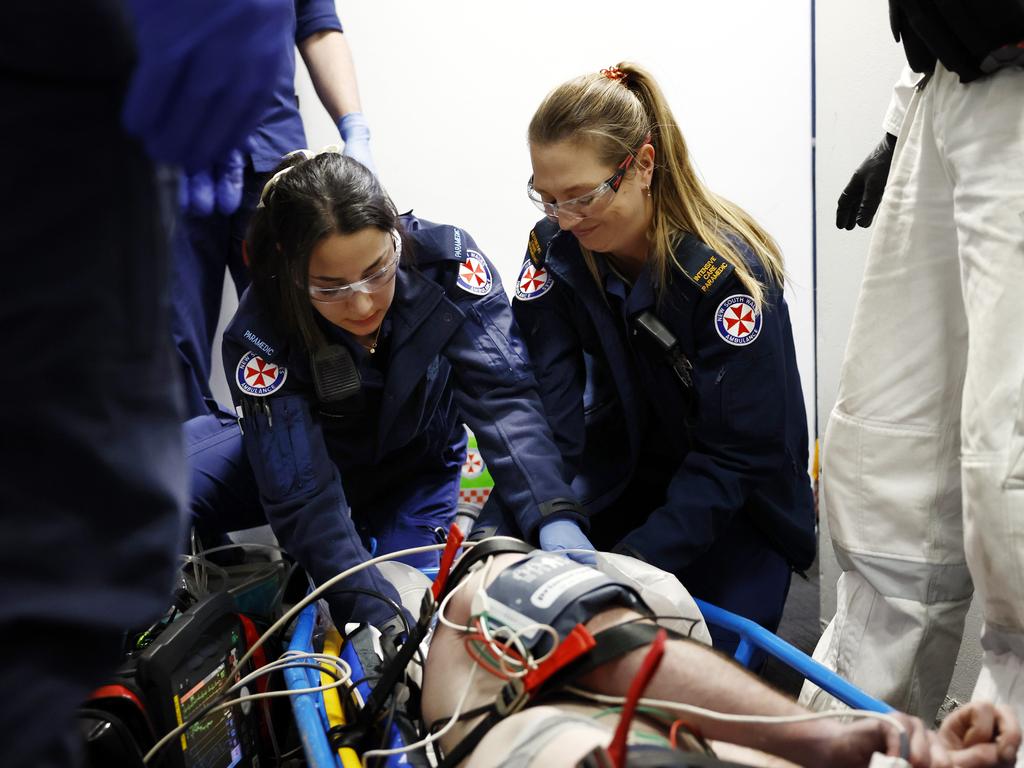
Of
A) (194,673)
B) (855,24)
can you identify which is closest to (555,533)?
(194,673)

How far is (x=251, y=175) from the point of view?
2381mm

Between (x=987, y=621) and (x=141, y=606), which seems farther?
(x=987, y=621)

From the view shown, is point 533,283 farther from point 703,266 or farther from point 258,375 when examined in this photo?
point 258,375

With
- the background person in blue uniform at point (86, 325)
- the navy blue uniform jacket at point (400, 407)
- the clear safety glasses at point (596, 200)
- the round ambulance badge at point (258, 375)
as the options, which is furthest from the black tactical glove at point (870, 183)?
the background person in blue uniform at point (86, 325)

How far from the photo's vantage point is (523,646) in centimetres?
110

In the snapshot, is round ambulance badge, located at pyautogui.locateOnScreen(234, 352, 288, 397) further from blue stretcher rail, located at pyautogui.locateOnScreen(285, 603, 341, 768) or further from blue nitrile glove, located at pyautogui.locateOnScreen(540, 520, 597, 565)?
blue nitrile glove, located at pyautogui.locateOnScreen(540, 520, 597, 565)

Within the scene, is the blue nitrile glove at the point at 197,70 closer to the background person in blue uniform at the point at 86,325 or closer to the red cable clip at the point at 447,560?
the background person in blue uniform at the point at 86,325

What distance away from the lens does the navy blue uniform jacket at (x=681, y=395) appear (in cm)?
177

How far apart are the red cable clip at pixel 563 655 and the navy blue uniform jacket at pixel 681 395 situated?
2.30 feet

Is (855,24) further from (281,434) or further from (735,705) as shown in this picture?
(735,705)

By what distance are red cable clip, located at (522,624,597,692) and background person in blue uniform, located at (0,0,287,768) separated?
0.52m

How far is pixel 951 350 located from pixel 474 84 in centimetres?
179

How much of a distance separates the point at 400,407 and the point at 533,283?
0.39 metres

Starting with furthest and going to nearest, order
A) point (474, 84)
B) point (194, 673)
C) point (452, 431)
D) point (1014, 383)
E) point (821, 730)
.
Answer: point (474, 84), point (452, 431), point (194, 673), point (1014, 383), point (821, 730)
